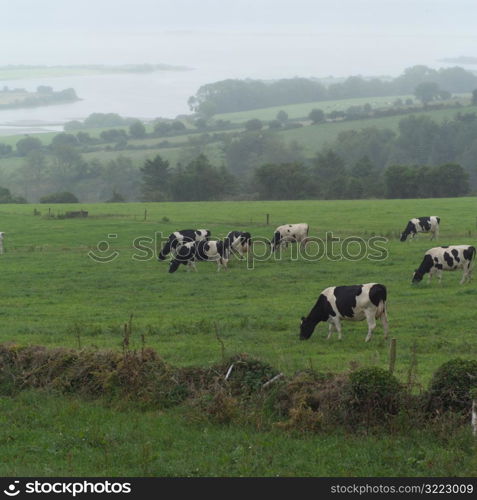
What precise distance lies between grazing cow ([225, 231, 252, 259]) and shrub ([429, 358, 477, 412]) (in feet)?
71.6

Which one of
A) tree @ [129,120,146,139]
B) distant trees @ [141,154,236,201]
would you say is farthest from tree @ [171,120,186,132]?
distant trees @ [141,154,236,201]

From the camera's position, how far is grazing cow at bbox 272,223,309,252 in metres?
36.6

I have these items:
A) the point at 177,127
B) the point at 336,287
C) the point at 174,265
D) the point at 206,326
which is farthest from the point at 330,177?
the point at 336,287

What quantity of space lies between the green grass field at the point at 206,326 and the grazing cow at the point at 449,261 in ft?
2.08

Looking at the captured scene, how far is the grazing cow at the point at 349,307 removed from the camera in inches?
774

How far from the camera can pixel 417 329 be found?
20.5 meters

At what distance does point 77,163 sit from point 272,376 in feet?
367

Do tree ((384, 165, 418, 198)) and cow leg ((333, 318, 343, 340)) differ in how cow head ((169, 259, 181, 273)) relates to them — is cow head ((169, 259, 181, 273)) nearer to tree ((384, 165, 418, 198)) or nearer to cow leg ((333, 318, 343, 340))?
cow leg ((333, 318, 343, 340))

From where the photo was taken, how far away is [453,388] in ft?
41.0

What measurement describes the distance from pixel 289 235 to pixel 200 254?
6446 millimetres

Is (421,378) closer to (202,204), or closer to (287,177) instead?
(202,204)
